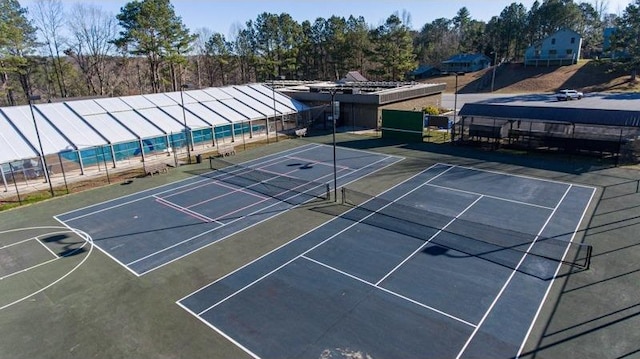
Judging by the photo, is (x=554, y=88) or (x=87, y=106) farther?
(x=554, y=88)

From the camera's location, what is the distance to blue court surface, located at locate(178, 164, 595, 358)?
518 inches

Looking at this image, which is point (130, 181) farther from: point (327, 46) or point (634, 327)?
point (327, 46)

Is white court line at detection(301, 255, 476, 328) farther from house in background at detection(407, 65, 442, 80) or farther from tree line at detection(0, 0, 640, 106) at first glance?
house in background at detection(407, 65, 442, 80)

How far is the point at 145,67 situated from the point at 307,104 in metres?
56.6

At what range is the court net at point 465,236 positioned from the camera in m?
17.8

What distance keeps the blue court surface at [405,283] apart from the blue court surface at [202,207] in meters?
4.42

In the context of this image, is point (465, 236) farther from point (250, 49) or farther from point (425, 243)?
point (250, 49)

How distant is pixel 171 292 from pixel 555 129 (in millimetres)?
34950

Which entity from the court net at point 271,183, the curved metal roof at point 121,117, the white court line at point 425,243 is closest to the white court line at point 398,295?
the white court line at point 425,243

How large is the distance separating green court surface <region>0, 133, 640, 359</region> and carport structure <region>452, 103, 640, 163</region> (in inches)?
232

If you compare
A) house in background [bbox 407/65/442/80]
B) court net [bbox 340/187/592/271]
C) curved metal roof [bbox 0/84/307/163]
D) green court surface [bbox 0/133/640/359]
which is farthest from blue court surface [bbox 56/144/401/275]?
house in background [bbox 407/65/442/80]

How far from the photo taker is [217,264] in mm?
18469

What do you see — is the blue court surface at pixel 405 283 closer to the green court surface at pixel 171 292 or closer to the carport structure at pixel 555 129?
the green court surface at pixel 171 292

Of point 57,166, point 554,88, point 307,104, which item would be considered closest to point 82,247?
point 57,166
